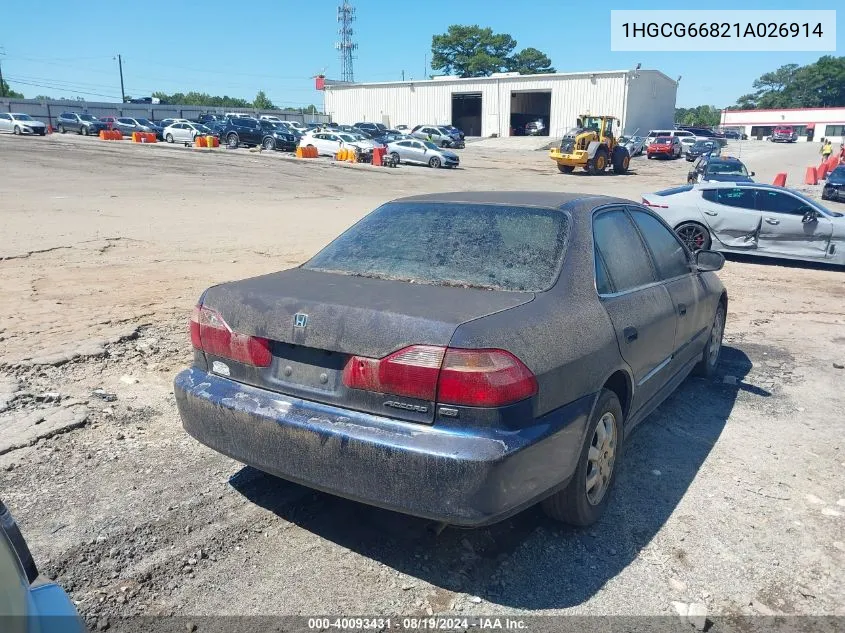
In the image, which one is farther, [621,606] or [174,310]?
[174,310]

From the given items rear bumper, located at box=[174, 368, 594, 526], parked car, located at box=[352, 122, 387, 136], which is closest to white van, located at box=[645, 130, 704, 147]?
parked car, located at box=[352, 122, 387, 136]

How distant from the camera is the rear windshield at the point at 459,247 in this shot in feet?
11.0

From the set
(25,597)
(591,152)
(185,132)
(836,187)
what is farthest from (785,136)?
(25,597)

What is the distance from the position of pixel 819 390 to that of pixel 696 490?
97.2 inches

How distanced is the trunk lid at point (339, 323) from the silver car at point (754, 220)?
9596 millimetres

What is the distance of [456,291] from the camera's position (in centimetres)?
322

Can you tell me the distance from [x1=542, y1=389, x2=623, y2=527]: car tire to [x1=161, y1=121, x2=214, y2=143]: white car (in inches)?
1724

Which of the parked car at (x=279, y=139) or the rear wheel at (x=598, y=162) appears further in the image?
the parked car at (x=279, y=139)

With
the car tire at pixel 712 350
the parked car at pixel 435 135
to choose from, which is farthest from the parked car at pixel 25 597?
the parked car at pixel 435 135

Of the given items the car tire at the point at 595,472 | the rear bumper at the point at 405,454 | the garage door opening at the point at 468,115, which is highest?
the garage door opening at the point at 468,115

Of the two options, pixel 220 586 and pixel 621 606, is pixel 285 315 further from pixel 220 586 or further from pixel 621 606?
pixel 621 606

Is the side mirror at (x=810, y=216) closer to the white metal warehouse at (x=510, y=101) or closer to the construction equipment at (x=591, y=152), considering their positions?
the construction equipment at (x=591, y=152)

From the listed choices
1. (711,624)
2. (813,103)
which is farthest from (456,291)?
(813,103)

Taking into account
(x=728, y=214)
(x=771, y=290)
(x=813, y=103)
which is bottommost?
(x=771, y=290)
